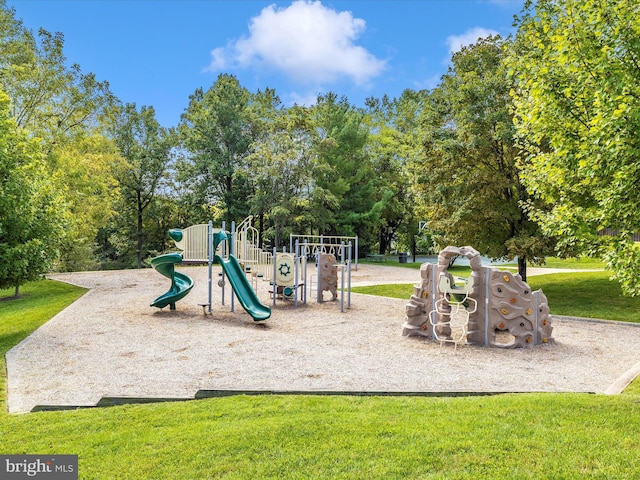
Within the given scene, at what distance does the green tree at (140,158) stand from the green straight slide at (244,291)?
2394 cm

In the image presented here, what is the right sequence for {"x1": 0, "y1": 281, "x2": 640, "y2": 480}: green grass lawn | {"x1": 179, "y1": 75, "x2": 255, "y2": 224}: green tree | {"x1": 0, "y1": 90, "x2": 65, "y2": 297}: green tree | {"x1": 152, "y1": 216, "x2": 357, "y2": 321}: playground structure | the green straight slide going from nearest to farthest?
{"x1": 0, "y1": 281, "x2": 640, "y2": 480}: green grass lawn < {"x1": 0, "y1": 90, "x2": 65, "y2": 297}: green tree < the green straight slide < {"x1": 152, "y1": 216, "x2": 357, "y2": 321}: playground structure < {"x1": 179, "y1": 75, "x2": 255, "y2": 224}: green tree

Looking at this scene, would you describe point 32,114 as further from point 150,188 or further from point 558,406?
point 558,406

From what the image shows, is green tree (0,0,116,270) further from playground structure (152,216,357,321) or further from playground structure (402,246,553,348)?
playground structure (402,246,553,348)

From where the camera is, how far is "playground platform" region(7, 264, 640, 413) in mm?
6375

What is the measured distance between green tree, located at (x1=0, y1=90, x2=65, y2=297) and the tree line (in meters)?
0.04

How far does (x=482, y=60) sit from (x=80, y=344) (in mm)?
15414

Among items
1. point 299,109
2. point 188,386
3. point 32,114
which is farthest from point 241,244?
point 299,109

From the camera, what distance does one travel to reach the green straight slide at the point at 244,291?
37.8ft

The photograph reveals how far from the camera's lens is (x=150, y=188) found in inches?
1393

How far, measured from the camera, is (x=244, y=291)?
12.2m

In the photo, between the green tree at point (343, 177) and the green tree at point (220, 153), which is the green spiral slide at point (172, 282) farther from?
the green tree at point (220, 153)

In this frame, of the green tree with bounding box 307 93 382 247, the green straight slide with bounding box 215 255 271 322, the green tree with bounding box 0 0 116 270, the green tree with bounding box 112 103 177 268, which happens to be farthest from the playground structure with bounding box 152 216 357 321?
the green tree with bounding box 112 103 177 268

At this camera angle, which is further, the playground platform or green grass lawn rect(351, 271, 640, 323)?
green grass lawn rect(351, 271, 640, 323)

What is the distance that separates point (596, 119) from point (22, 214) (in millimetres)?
11100
